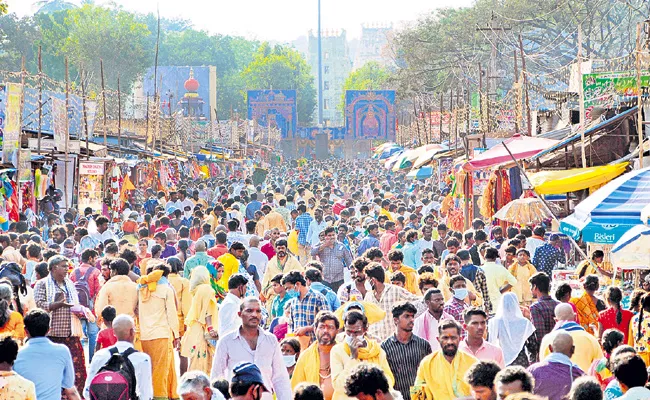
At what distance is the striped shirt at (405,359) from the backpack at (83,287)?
16.0ft

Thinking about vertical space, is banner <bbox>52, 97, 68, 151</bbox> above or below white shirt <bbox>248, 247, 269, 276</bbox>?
above

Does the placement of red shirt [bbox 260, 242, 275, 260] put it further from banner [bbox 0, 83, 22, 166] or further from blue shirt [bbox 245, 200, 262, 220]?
blue shirt [bbox 245, 200, 262, 220]

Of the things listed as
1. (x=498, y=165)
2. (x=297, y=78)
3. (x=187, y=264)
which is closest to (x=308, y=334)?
(x=187, y=264)

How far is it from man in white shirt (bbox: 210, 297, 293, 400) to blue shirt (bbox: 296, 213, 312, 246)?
31.2ft

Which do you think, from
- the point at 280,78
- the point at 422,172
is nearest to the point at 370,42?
the point at 280,78

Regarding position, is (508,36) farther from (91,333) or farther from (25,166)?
(91,333)

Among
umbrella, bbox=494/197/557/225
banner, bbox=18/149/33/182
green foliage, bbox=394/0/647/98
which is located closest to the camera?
umbrella, bbox=494/197/557/225

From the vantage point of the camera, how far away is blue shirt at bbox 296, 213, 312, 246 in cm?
1709

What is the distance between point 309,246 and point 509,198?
435 centimetres

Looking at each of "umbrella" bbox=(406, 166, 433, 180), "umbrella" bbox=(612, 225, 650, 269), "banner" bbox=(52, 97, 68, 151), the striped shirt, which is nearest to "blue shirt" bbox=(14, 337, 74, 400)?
the striped shirt

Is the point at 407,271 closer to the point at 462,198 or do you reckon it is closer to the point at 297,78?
the point at 462,198

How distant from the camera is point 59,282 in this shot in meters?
10.1

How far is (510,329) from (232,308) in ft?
7.54

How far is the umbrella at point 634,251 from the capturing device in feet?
31.3
